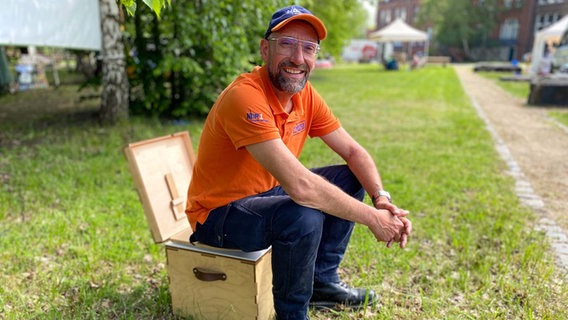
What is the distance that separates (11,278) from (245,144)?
2.01 meters

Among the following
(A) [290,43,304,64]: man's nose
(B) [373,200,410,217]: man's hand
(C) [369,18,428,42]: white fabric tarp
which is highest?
(C) [369,18,428,42]: white fabric tarp

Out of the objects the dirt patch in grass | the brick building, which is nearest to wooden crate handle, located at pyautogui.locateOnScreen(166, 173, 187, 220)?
the dirt patch in grass

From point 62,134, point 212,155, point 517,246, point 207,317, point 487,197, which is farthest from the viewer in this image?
point 62,134

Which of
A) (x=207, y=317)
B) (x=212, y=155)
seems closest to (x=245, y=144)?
(x=212, y=155)

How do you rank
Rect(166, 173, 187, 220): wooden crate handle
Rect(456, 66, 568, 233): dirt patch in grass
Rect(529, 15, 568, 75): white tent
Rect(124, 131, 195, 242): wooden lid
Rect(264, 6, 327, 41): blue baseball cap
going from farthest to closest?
Rect(529, 15, 568, 75): white tent → Rect(456, 66, 568, 233): dirt patch in grass → Rect(166, 173, 187, 220): wooden crate handle → Rect(124, 131, 195, 242): wooden lid → Rect(264, 6, 327, 41): blue baseball cap

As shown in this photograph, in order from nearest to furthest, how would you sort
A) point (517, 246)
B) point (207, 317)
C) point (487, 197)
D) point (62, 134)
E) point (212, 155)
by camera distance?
point (212, 155) → point (207, 317) → point (517, 246) → point (487, 197) → point (62, 134)

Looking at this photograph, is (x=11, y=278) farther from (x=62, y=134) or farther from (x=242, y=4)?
(x=242, y=4)

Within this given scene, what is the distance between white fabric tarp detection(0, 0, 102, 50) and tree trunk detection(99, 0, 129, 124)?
0.13 m

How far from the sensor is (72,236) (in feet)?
11.3

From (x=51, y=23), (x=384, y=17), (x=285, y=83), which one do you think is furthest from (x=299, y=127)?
(x=384, y=17)

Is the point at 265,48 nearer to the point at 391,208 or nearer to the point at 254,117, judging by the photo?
the point at 254,117

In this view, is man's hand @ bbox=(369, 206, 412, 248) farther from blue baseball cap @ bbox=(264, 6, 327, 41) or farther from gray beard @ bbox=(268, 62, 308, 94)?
blue baseball cap @ bbox=(264, 6, 327, 41)

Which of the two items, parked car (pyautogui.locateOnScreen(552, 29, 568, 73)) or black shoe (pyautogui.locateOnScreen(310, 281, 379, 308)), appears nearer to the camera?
black shoe (pyautogui.locateOnScreen(310, 281, 379, 308))

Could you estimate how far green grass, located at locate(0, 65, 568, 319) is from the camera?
261cm
